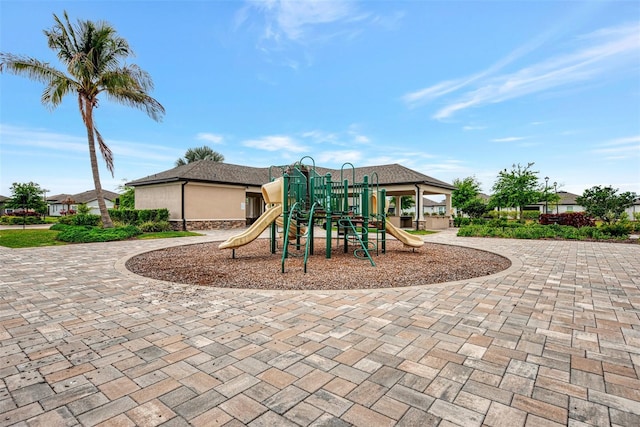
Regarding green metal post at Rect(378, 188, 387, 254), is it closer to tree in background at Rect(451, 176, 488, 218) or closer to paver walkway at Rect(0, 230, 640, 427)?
paver walkway at Rect(0, 230, 640, 427)

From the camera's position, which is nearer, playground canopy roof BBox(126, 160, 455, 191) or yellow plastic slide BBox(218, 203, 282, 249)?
yellow plastic slide BBox(218, 203, 282, 249)

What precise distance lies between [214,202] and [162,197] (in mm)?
3333

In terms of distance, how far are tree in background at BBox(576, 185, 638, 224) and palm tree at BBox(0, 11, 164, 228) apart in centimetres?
2612

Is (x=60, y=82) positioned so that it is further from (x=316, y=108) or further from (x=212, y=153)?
(x=212, y=153)

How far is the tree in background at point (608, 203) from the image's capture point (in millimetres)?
18750

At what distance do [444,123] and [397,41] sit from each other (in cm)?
1018

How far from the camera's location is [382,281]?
6.04m


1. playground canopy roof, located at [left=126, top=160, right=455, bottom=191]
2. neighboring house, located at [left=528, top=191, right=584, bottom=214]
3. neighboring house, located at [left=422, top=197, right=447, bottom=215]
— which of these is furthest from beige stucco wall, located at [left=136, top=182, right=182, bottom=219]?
neighboring house, located at [left=422, top=197, right=447, bottom=215]

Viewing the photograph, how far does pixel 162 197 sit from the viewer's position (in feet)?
68.6

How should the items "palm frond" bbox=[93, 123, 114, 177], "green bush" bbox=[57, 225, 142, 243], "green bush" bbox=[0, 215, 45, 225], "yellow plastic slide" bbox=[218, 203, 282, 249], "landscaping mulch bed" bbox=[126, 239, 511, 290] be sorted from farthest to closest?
"green bush" bbox=[0, 215, 45, 225]
"palm frond" bbox=[93, 123, 114, 177]
"green bush" bbox=[57, 225, 142, 243]
"yellow plastic slide" bbox=[218, 203, 282, 249]
"landscaping mulch bed" bbox=[126, 239, 511, 290]

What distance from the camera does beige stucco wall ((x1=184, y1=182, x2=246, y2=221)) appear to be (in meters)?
20.0

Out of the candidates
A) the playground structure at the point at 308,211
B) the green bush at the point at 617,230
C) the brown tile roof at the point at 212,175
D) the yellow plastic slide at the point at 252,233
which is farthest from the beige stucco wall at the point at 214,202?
the green bush at the point at 617,230

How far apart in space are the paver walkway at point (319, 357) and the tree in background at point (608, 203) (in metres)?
17.9

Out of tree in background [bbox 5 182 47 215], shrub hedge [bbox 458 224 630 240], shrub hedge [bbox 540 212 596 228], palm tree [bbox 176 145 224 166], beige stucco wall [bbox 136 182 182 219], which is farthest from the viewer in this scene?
palm tree [bbox 176 145 224 166]
